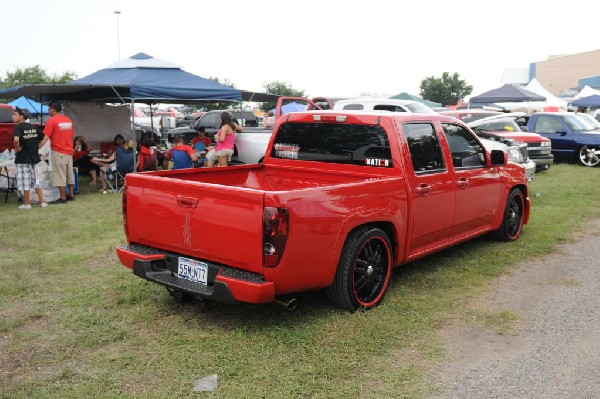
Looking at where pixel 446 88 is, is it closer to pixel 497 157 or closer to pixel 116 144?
pixel 116 144

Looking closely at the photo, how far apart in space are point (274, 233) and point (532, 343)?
83.8 inches

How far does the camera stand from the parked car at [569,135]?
671 inches

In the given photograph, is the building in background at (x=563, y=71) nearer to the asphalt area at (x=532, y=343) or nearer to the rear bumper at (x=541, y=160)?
the rear bumper at (x=541, y=160)

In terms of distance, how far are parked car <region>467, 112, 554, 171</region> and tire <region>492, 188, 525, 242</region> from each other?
6870 millimetres

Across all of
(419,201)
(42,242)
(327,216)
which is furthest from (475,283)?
(42,242)

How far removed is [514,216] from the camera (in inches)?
299

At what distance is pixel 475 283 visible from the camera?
5879 mm

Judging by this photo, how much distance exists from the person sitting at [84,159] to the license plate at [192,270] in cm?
916

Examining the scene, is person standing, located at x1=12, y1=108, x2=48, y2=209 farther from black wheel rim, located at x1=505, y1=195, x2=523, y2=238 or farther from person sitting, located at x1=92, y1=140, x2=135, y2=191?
black wheel rim, located at x1=505, y1=195, x2=523, y2=238

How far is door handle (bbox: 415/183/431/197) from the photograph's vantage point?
17.9 ft

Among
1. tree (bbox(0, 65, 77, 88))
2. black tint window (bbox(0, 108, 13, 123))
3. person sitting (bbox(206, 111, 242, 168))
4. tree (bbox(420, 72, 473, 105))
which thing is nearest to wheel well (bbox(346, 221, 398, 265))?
person sitting (bbox(206, 111, 242, 168))

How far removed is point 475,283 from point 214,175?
2.87m

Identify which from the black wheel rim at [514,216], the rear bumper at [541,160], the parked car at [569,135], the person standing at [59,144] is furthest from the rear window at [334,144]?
the parked car at [569,135]

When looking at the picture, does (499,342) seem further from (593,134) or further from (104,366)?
(593,134)
